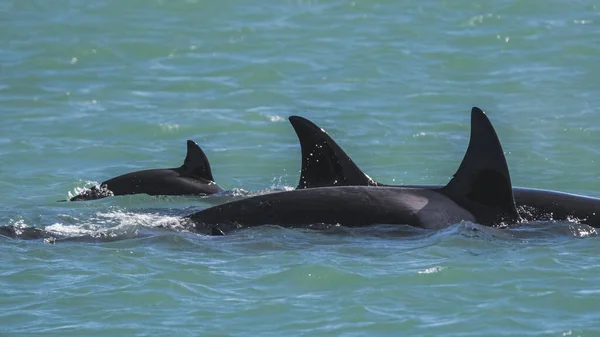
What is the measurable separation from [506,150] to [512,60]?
5.67m

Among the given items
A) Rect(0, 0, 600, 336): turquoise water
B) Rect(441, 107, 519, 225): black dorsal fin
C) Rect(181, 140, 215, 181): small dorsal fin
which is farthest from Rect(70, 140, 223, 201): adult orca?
Rect(441, 107, 519, 225): black dorsal fin

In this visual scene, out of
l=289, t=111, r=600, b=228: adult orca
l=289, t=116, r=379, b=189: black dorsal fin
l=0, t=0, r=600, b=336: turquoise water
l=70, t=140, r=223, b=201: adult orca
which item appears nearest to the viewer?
l=0, t=0, r=600, b=336: turquoise water

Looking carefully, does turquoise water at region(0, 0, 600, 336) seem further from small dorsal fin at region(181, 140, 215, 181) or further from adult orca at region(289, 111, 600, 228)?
small dorsal fin at region(181, 140, 215, 181)

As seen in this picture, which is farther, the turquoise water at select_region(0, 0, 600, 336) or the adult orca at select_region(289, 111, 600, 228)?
the adult orca at select_region(289, 111, 600, 228)

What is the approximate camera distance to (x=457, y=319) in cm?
857

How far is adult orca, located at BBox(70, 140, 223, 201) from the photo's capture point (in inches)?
548

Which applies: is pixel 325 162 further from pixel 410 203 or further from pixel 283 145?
pixel 283 145

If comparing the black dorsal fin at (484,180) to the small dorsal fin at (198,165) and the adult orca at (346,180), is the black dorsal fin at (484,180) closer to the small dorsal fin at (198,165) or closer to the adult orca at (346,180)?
the adult orca at (346,180)

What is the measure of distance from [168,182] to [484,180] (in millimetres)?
4539

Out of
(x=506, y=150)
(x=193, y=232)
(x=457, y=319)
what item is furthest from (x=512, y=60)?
(x=457, y=319)

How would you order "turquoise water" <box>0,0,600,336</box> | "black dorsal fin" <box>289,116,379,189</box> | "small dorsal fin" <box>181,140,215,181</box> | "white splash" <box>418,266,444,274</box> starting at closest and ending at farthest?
1. "turquoise water" <box>0,0,600,336</box>
2. "white splash" <box>418,266,444,274</box>
3. "black dorsal fin" <box>289,116,379,189</box>
4. "small dorsal fin" <box>181,140,215,181</box>

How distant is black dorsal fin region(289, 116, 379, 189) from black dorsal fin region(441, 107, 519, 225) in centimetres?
94

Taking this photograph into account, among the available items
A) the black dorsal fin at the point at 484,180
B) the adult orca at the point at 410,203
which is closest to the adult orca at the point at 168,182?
the adult orca at the point at 410,203

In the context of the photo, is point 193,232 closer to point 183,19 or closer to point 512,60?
point 512,60
